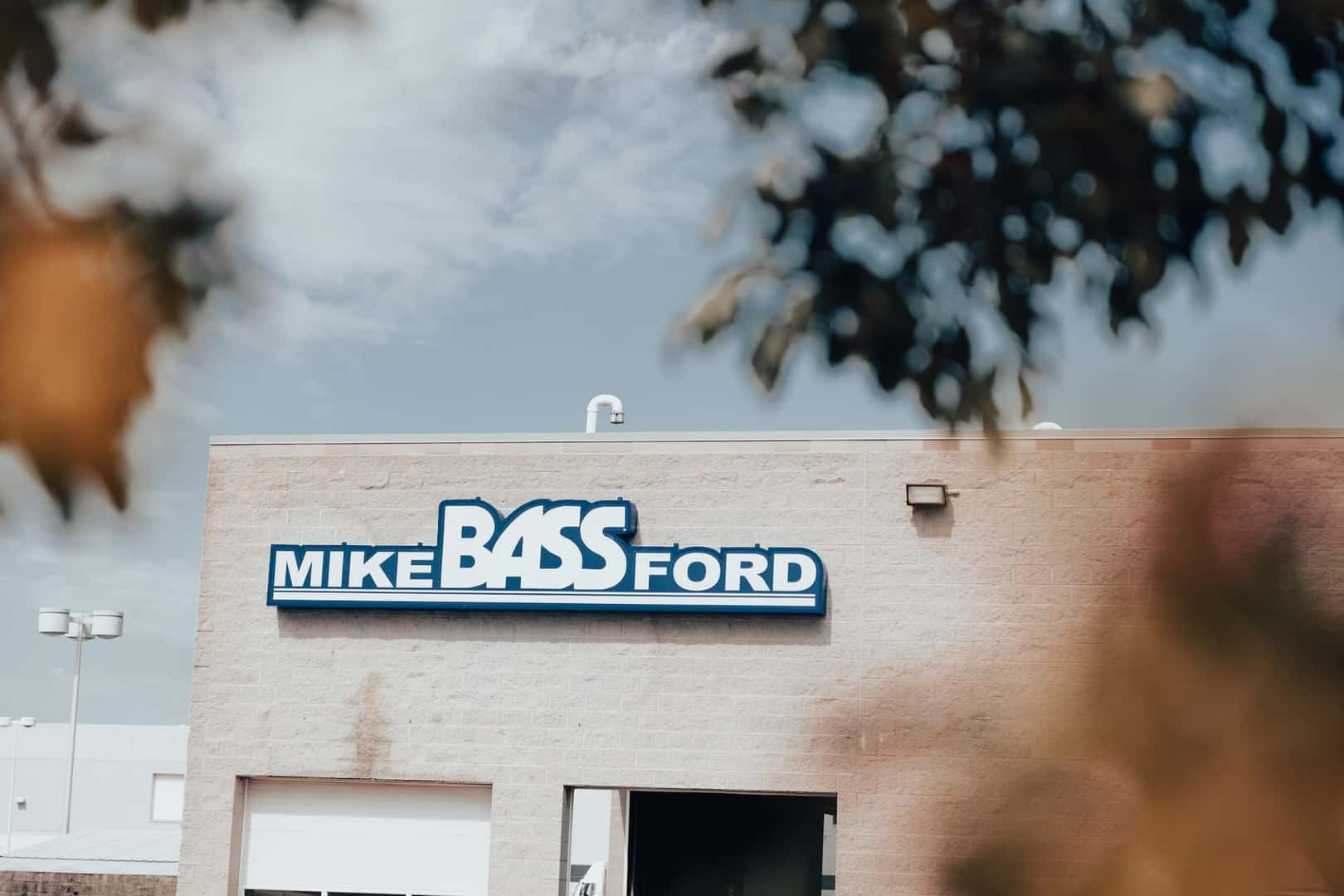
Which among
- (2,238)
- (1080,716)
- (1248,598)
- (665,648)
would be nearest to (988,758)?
(1080,716)

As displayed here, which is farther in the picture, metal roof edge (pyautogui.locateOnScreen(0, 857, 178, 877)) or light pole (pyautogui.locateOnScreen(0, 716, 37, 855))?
light pole (pyautogui.locateOnScreen(0, 716, 37, 855))

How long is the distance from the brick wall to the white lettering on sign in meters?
13.5

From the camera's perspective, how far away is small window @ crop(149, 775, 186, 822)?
53.8 meters

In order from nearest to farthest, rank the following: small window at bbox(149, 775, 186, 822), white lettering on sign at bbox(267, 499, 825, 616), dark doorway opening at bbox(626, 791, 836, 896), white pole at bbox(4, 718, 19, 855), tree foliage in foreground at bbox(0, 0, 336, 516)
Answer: tree foliage in foreground at bbox(0, 0, 336, 516) → white lettering on sign at bbox(267, 499, 825, 616) → dark doorway opening at bbox(626, 791, 836, 896) → white pole at bbox(4, 718, 19, 855) → small window at bbox(149, 775, 186, 822)

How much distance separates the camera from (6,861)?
3061cm

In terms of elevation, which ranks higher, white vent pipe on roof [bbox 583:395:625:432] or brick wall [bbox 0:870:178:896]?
white vent pipe on roof [bbox 583:395:625:432]

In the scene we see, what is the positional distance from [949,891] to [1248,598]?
567 mm

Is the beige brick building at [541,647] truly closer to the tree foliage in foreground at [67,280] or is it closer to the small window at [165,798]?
the tree foliage in foreground at [67,280]

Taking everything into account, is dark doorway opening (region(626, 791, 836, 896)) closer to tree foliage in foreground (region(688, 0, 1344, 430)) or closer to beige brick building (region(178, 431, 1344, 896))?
beige brick building (region(178, 431, 1344, 896))

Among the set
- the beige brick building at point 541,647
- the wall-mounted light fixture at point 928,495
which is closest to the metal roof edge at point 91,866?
the beige brick building at point 541,647

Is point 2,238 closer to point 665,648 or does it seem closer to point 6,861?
point 665,648

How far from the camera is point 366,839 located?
1641 cm

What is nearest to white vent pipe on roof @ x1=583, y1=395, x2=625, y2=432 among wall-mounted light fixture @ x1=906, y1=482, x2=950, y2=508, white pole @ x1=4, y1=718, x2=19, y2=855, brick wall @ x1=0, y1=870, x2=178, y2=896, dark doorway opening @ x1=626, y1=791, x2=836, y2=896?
wall-mounted light fixture @ x1=906, y1=482, x2=950, y2=508

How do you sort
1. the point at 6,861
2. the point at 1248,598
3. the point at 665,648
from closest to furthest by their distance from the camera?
the point at 1248,598, the point at 665,648, the point at 6,861
